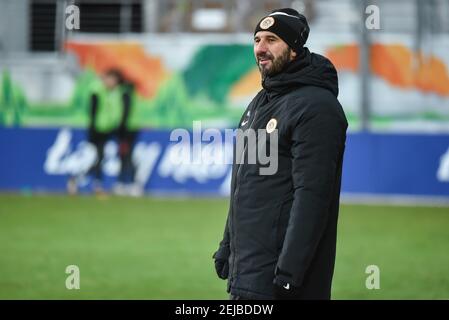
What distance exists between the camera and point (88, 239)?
14.2 m

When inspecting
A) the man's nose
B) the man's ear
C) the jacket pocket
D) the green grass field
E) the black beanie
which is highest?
the black beanie

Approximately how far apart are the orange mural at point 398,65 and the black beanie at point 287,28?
57.6ft

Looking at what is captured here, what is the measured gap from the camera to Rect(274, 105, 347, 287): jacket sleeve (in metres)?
5.01

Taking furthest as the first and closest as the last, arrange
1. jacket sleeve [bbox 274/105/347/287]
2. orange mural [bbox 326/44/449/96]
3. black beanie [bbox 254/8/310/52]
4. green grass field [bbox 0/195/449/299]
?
A: orange mural [bbox 326/44/449/96], green grass field [bbox 0/195/449/299], black beanie [bbox 254/8/310/52], jacket sleeve [bbox 274/105/347/287]

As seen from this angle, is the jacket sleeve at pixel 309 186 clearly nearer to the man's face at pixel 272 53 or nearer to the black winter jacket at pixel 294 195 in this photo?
the black winter jacket at pixel 294 195

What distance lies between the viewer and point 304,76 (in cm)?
523

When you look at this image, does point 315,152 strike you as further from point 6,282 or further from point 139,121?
point 139,121

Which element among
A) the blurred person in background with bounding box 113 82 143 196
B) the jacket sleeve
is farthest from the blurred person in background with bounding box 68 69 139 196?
the jacket sleeve

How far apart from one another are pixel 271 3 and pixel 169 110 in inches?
171

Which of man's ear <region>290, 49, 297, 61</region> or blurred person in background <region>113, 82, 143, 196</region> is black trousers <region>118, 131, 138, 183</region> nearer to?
blurred person in background <region>113, 82, 143, 196</region>

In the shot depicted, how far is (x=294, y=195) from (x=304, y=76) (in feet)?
2.18

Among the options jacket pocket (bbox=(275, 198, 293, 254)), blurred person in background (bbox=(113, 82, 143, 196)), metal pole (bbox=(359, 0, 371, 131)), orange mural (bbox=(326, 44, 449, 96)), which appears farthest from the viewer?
orange mural (bbox=(326, 44, 449, 96))

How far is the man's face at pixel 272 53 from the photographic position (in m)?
5.28
